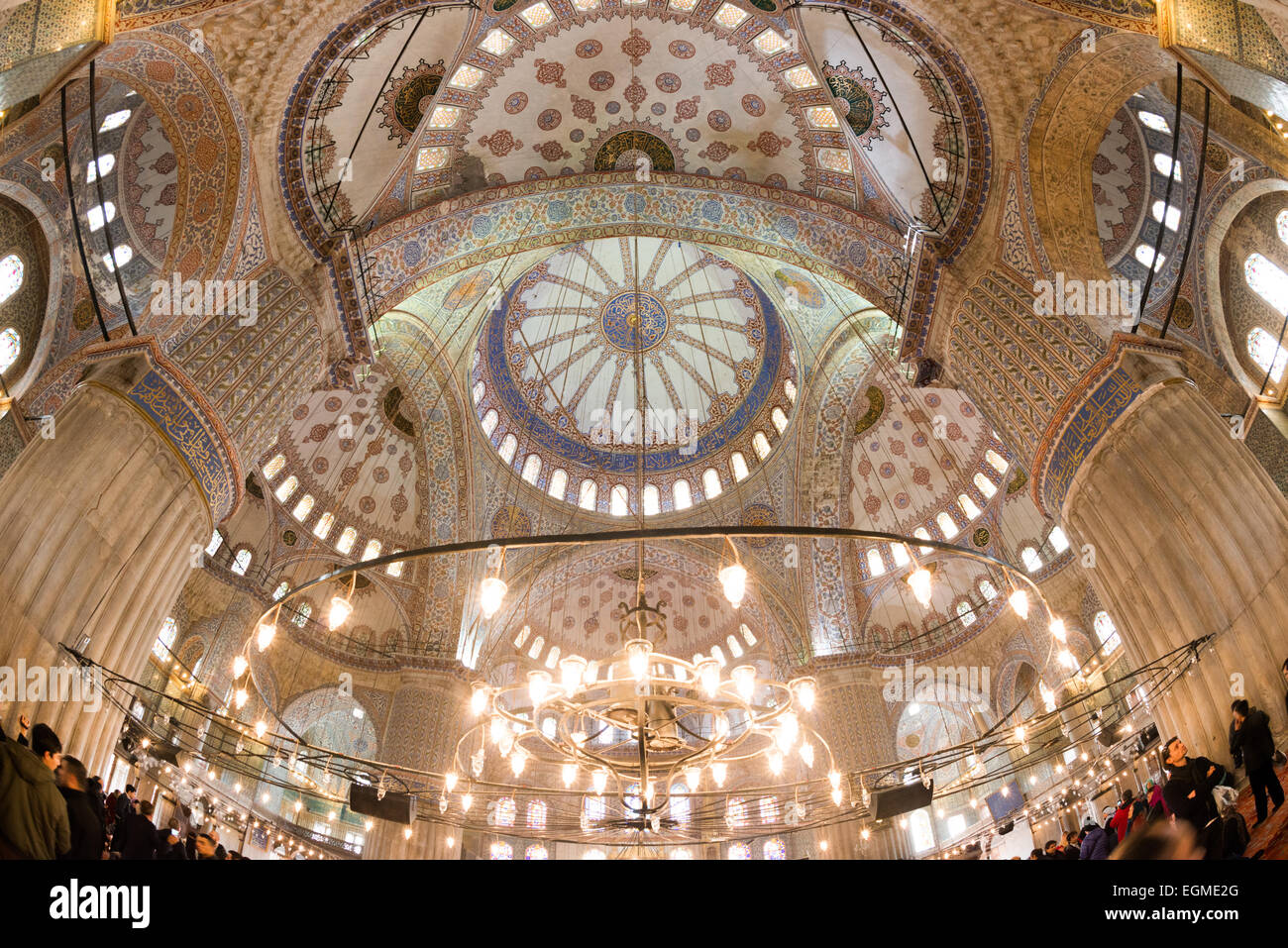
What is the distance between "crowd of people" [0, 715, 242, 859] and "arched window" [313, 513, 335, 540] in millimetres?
9565

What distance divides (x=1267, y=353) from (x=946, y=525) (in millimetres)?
8218

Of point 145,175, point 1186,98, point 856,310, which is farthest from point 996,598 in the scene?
point 145,175

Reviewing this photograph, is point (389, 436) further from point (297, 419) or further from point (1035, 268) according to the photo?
point (1035, 268)

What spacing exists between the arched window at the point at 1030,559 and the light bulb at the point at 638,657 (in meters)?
10.7

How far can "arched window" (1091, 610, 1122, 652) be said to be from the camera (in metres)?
13.4

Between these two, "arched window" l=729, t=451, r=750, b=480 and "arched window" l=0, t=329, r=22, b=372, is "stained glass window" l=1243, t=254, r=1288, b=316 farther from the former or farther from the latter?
"arched window" l=0, t=329, r=22, b=372

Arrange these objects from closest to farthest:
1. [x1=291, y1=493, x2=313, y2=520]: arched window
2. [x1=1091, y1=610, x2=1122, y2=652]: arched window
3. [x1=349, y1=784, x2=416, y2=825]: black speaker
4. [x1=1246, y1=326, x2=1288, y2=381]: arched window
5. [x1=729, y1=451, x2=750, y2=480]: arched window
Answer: [x1=1246, y1=326, x2=1288, y2=381]: arched window → [x1=349, y1=784, x2=416, y2=825]: black speaker → [x1=1091, y1=610, x2=1122, y2=652]: arched window → [x1=291, y1=493, x2=313, y2=520]: arched window → [x1=729, y1=451, x2=750, y2=480]: arched window

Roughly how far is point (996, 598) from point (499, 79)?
42.4ft

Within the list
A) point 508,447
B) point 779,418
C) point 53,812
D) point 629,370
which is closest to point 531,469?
point 508,447

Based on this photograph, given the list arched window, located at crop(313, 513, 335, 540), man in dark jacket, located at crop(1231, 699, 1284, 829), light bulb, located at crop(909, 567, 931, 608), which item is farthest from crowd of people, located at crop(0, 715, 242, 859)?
arched window, located at crop(313, 513, 335, 540)

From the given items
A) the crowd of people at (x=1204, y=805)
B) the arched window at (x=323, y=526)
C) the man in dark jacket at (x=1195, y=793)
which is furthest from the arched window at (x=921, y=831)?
the arched window at (x=323, y=526)

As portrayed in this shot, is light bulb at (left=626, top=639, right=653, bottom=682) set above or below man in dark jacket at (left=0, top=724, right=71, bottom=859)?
above

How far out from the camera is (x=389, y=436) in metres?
17.0

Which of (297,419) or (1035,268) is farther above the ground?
(297,419)
